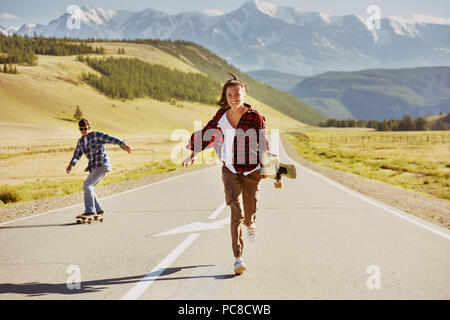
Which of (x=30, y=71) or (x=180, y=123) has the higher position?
(x=30, y=71)

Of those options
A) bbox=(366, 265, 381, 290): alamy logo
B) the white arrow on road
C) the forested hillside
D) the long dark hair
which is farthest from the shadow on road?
the forested hillside

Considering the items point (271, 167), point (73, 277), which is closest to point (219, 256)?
point (271, 167)

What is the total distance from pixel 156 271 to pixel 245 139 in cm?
183

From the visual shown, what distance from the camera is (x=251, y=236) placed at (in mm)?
5109

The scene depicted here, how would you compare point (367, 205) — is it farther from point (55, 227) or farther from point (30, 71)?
point (30, 71)

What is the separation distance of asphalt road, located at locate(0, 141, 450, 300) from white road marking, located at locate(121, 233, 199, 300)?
0.01 meters

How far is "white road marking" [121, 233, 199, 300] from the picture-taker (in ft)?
13.2

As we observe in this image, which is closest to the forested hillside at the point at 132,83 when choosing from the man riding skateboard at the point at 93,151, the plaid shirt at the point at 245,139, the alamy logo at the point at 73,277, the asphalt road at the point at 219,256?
the man riding skateboard at the point at 93,151

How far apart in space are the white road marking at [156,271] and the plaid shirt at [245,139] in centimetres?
148

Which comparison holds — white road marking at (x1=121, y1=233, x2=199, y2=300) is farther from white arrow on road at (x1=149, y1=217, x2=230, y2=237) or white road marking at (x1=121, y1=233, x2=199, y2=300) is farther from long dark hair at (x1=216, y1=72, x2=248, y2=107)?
long dark hair at (x1=216, y1=72, x2=248, y2=107)

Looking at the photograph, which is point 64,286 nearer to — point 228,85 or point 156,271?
point 156,271

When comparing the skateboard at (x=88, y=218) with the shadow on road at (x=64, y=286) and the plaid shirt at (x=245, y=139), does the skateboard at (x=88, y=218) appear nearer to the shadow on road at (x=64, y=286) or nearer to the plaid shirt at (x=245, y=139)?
the shadow on road at (x=64, y=286)
